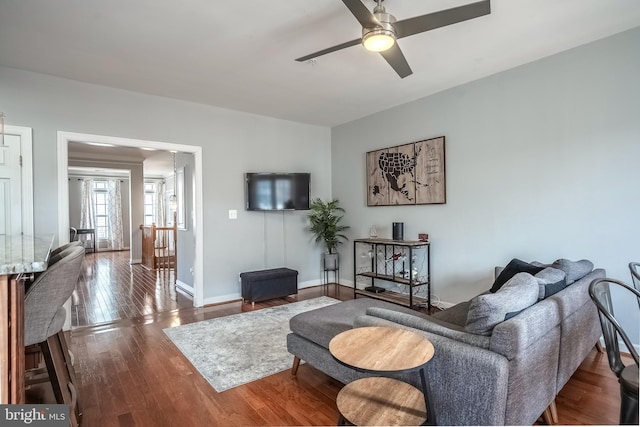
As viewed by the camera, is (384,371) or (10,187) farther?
(10,187)

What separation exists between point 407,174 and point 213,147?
276 cm

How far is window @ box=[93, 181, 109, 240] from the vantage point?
428 inches

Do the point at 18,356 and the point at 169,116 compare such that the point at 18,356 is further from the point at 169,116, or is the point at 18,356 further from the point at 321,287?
the point at 321,287

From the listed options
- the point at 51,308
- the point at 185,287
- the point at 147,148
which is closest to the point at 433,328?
the point at 51,308

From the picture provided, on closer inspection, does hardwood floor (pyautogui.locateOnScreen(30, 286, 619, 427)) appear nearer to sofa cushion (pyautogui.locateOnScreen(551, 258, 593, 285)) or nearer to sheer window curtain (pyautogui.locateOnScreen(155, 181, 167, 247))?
sofa cushion (pyautogui.locateOnScreen(551, 258, 593, 285))

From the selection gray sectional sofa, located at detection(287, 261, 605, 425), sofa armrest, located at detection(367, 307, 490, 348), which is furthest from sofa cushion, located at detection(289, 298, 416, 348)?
sofa armrest, located at detection(367, 307, 490, 348)

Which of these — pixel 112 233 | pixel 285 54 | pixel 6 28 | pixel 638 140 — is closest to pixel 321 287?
pixel 285 54

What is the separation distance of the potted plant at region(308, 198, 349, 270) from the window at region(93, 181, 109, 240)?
9082mm

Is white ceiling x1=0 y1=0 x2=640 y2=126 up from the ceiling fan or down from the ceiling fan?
up

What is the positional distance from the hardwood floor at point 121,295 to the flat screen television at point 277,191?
1.75m

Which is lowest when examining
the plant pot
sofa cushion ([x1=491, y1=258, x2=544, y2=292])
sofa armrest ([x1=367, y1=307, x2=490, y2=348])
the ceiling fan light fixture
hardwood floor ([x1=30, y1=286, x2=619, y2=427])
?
hardwood floor ([x1=30, y1=286, x2=619, y2=427])

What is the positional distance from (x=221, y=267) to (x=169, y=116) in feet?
7.12

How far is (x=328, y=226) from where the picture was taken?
527cm

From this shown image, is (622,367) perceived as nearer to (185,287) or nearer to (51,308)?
(51,308)
